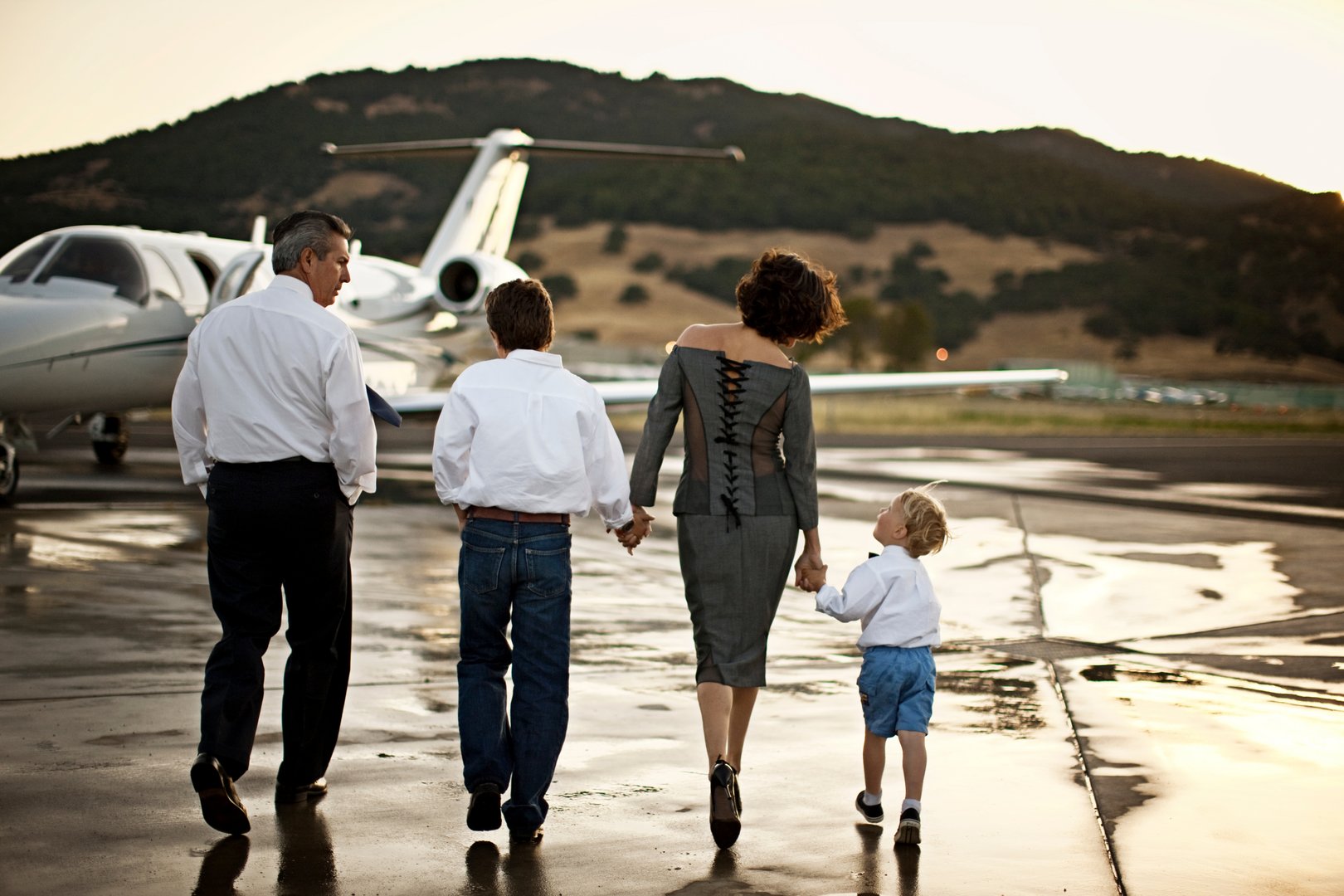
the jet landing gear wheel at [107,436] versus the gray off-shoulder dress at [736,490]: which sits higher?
the gray off-shoulder dress at [736,490]

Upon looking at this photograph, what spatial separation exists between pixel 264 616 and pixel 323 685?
1.08ft

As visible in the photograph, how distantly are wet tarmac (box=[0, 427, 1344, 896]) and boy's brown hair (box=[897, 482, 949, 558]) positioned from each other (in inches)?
34.8

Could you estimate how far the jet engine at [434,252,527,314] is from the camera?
1945cm

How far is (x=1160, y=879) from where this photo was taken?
4027 mm

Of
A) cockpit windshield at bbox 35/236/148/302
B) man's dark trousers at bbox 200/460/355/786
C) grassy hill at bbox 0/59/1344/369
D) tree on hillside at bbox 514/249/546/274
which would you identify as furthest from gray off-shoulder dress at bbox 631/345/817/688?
tree on hillside at bbox 514/249/546/274

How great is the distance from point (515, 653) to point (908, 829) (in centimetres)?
132

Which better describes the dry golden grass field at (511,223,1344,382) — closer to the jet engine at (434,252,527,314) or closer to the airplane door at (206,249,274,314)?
the jet engine at (434,252,527,314)

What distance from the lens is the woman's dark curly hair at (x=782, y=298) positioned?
4.75 m

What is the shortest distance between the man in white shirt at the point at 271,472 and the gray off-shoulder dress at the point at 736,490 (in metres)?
0.99

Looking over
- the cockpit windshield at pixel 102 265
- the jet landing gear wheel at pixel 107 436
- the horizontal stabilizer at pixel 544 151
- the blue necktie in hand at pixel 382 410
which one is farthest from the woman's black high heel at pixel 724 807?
the horizontal stabilizer at pixel 544 151

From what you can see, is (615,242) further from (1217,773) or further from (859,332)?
(1217,773)

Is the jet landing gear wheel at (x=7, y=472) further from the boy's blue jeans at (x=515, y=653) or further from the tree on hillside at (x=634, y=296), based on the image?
the tree on hillside at (x=634, y=296)

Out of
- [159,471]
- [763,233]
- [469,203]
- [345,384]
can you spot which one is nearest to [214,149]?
[469,203]

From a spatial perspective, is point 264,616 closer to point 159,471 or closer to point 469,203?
point 159,471
